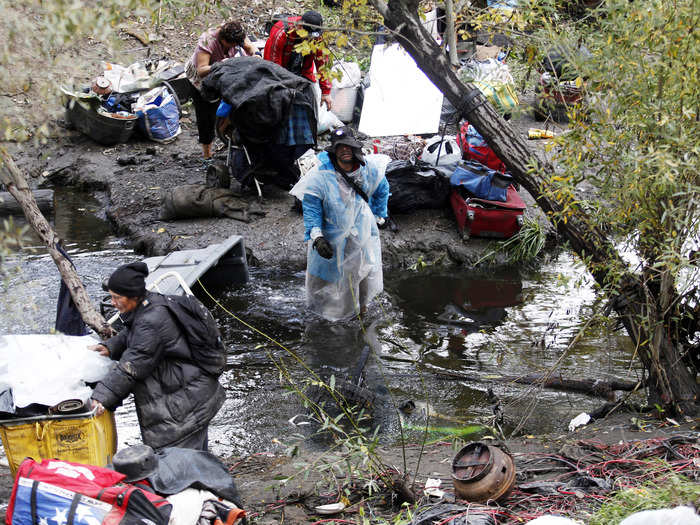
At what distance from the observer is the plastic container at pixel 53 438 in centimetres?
373

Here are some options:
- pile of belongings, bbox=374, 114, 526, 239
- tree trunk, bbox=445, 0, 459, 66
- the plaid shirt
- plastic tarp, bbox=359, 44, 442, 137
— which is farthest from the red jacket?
tree trunk, bbox=445, 0, 459, 66

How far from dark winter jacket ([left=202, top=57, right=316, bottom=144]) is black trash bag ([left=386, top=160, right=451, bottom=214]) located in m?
1.18

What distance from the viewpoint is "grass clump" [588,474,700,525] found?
10.3ft

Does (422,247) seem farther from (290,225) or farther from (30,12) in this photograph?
(30,12)

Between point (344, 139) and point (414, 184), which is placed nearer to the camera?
point (344, 139)

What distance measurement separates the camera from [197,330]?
4.06m

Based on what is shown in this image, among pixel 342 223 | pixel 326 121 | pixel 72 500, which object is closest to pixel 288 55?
pixel 326 121

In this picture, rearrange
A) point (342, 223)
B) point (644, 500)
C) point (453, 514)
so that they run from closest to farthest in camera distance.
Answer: point (644, 500)
point (453, 514)
point (342, 223)

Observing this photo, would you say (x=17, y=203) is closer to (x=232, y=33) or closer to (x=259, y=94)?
(x=259, y=94)

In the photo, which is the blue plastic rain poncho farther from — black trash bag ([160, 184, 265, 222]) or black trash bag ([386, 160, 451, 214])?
black trash bag ([160, 184, 265, 222])

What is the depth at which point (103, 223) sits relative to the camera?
9445mm

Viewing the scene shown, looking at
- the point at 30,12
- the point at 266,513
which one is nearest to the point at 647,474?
the point at 266,513

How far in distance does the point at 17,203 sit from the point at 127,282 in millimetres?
5029

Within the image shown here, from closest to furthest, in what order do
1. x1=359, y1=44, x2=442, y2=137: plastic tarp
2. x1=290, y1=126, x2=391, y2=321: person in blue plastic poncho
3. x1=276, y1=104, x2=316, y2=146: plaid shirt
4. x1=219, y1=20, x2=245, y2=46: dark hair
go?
1. x1=290, y1=126, x2=391, y2=321: person in blue plastic poncho
2. x1=276, y1=104, x2=316, y2=146: plaid shirt
3. x1=219, y1=20, x2=245, y2=46: dark hair
4. x1=359, y1=44, x2=442, y2=137: plastic tarp
